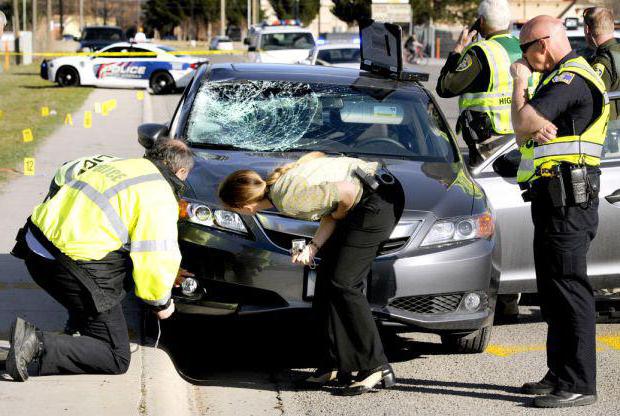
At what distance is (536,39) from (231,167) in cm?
202

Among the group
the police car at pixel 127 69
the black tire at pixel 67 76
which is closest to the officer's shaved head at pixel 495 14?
the police car at pixel 127 69

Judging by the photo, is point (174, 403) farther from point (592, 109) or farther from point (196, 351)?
point (592, 109)

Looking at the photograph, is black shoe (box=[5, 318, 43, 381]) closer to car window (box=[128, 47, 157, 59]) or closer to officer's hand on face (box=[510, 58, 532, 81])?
officer's hand on face (box=[510, 58, 532, 81])

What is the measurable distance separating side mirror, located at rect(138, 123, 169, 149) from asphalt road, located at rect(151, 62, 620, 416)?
3.90 ft

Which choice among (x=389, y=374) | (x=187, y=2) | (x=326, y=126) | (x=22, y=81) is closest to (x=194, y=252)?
(x=389, y=374)

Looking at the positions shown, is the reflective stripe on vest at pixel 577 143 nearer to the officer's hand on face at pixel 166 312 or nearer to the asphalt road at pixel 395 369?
the asphalt road at pixel 395 369

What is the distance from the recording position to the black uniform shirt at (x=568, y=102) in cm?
521

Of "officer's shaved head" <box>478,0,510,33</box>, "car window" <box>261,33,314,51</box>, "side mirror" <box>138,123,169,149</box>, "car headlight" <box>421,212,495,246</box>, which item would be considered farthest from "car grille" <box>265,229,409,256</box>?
"car window" <box>261,33,314,51</box>

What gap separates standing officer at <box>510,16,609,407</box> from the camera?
17.2 feet

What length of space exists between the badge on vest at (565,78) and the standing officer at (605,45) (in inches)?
154

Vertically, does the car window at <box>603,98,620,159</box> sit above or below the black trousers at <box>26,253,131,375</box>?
above

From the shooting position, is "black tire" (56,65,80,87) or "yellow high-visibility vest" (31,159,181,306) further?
"black tire" (56,65,80,87)

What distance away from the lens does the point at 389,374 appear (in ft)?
18.6

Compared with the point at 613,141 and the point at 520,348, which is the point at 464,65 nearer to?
the point at 613,141
